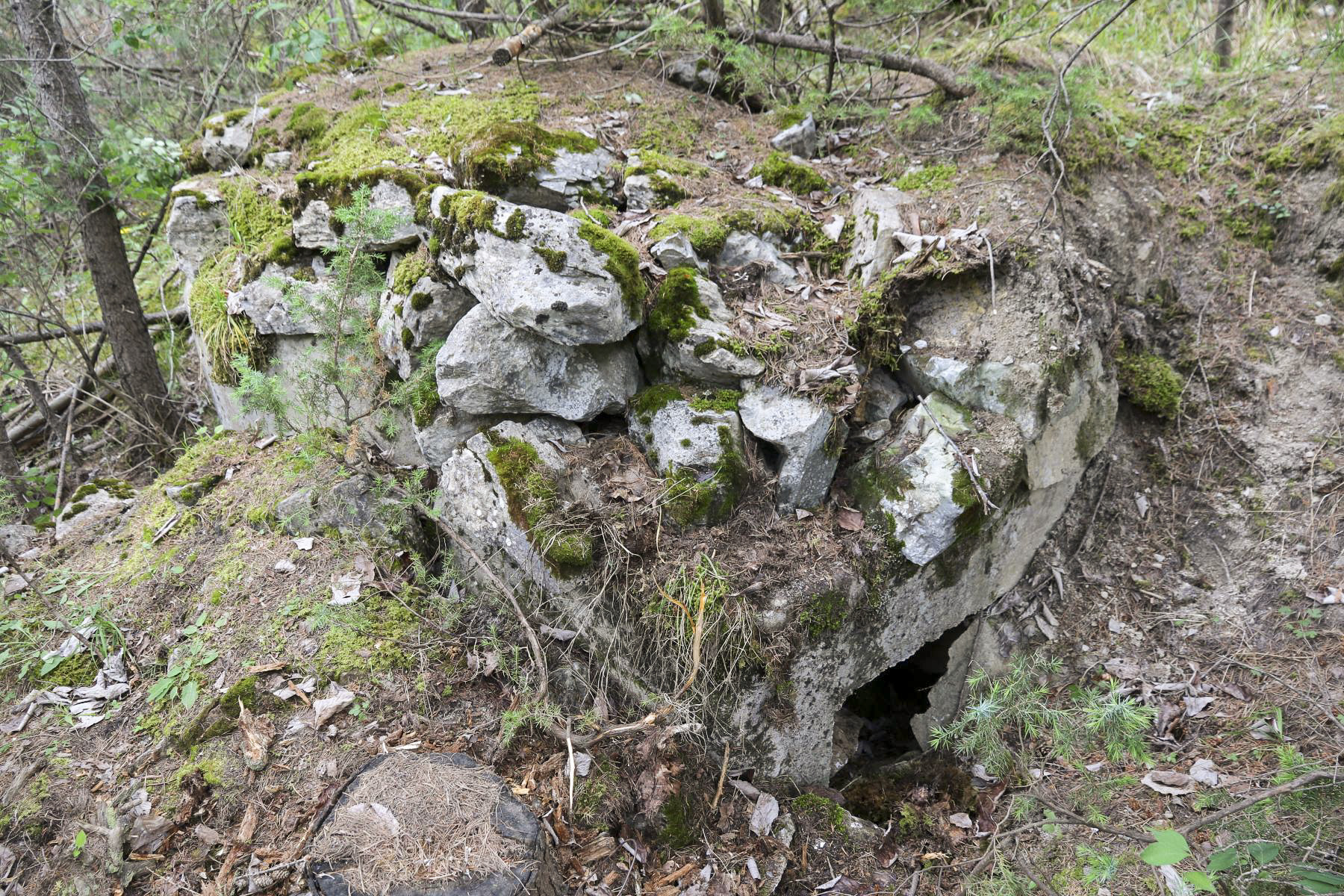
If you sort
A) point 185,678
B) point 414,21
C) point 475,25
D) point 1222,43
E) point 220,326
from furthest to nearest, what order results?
point 475,25
point 414,21
point 1222,43
point 220,326
point 185,678

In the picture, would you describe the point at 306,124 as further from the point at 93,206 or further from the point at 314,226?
the point at 93,206

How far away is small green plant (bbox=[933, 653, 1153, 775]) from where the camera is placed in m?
3.26

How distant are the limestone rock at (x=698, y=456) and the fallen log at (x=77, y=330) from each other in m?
5.50

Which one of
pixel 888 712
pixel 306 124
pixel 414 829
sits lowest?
pixel 888 712

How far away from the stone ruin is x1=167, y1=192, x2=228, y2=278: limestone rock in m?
1.47

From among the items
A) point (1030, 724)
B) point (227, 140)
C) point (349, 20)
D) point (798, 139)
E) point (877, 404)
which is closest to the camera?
point (1030, 724)

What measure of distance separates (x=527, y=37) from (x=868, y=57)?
303 cm

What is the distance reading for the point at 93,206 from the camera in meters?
5.90

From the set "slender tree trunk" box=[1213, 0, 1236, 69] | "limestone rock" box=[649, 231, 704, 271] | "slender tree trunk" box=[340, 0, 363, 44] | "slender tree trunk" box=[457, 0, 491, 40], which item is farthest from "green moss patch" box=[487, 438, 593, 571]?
"slender tree trunk" box=[1213, 0, 1236, 69]

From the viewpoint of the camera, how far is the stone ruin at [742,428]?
3861mm

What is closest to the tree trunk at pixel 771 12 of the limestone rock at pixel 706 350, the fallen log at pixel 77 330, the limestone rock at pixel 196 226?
the limestone rock at pixel 706 350

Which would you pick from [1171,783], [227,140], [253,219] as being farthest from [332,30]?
[1171,783]

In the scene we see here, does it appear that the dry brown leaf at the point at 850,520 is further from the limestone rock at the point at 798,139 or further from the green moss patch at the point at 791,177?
the limestone rock at the point at 798,139

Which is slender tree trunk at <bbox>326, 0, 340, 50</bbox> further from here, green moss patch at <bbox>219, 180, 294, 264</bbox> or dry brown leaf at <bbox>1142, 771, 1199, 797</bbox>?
dry brown leaf at <bbox>1142, 771, 1199, 797</bbox>
